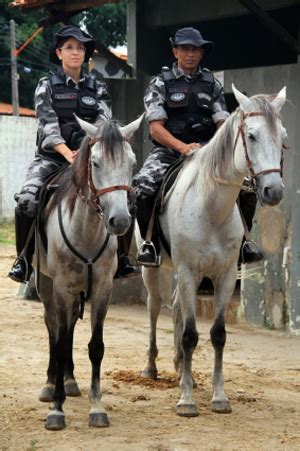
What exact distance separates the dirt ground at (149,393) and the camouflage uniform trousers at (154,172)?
1.72 m

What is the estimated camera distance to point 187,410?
6574 millimetres

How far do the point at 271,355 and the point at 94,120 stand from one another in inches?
138

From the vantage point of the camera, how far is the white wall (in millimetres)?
24188

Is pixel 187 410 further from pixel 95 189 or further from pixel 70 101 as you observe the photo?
pixel 70 101

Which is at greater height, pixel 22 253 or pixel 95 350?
pixel 22 253

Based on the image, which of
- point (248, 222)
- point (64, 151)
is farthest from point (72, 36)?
point (248, 222)

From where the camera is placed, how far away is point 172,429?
20.3ft

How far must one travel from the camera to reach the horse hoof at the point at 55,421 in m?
6.16

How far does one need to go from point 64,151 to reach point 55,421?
6.68 feet

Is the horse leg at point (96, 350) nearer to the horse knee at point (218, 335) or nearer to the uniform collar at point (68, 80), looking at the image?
the horse knee at point (218, 335)

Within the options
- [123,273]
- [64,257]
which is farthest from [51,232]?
[123,273]

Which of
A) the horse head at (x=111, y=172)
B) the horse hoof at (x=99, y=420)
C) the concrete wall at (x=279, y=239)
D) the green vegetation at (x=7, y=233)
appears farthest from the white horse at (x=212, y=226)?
the green vegetation at (x=7, y=233)

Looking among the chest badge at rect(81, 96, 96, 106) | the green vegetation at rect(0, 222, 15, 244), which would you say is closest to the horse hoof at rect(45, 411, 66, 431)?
the chest badge at rect(81, 96, 96, 106)

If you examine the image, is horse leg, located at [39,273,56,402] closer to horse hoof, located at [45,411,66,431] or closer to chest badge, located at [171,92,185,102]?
horse hoof, located at [45,411,66,431]
